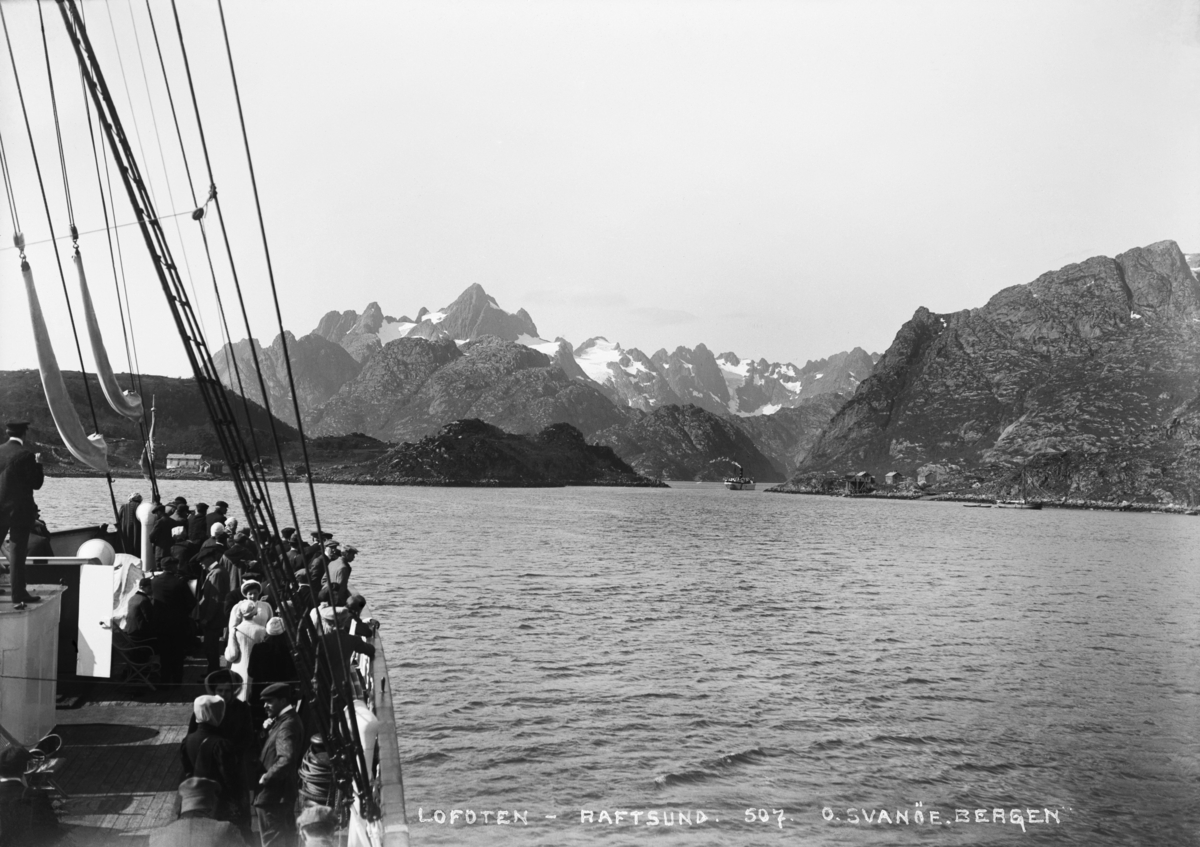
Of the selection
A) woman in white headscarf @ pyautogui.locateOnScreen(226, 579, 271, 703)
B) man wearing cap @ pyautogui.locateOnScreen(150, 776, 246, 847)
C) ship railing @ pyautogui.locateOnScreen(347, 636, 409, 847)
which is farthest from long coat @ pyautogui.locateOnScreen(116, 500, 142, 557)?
man wearing cap @ pyautogui.locateOnScreen(150, 776, 246, 847)

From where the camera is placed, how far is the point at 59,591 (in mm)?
9758

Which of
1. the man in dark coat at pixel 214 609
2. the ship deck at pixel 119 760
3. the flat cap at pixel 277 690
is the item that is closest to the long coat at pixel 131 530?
the man in dark coat at pixel 214 609

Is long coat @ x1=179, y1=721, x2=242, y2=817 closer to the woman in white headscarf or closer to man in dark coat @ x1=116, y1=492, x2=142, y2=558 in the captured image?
the woman in white headscarf

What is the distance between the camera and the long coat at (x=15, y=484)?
8.93 meters

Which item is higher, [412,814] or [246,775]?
[246,775]

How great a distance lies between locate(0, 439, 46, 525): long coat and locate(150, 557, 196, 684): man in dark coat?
2.15 meters

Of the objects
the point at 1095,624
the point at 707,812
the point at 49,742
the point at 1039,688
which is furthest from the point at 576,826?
the point at 1095,624

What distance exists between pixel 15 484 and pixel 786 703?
20422 mm

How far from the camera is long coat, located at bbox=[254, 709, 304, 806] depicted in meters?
6.88

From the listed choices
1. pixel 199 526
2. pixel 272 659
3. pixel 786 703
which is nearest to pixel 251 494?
pixel 272 659

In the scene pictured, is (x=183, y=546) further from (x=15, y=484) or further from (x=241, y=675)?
(x=15, y=484)

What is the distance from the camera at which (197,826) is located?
542cm

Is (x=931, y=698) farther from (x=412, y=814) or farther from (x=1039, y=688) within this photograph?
(x=412, y=814)

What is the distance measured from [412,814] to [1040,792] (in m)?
12.5
